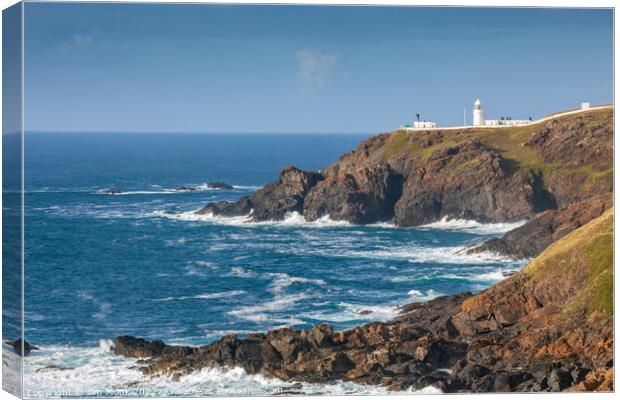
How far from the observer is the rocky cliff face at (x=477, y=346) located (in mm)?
45469

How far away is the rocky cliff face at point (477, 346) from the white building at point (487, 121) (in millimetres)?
11482

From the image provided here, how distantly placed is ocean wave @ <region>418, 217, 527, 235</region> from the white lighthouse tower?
18.4 ft

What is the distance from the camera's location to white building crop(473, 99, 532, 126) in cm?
6123

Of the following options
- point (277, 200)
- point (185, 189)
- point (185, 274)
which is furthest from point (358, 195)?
point (185, 274)

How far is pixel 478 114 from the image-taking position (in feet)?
210

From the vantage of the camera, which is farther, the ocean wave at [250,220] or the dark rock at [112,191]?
the ocean wave at [250,220]

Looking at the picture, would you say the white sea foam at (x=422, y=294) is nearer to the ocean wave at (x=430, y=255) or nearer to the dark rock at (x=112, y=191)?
the ocean wave at (x=430, y=255)

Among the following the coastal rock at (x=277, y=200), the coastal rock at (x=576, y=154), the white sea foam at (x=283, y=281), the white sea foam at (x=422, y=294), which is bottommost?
the white sea foam at (x=422, y=294)

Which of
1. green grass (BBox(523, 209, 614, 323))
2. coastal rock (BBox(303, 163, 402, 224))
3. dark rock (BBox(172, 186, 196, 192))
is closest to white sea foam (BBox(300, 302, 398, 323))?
green grass (BBox(523, 209, 614, 323))

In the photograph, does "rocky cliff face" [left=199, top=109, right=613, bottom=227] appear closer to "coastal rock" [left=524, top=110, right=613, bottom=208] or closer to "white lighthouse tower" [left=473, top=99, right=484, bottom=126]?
"coastal rock" [left=524, top=110, right=613, bottom=208]

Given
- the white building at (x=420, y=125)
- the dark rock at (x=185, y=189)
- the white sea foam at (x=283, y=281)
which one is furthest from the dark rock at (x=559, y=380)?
the dark rock at (x=185, y=189)

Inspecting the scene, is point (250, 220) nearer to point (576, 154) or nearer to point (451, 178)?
point (451, 178)

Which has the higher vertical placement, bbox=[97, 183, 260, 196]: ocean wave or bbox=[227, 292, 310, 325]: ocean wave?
bbox=[97, 183, 260, 196]: ocean wave

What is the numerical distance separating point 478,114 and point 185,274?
59.2 feet
